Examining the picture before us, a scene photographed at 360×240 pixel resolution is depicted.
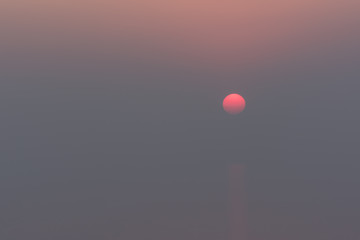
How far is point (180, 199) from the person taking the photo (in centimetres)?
1373

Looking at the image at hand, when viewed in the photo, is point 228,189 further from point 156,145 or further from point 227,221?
point 156,145

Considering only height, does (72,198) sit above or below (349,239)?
above

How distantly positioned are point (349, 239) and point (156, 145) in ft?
30.7

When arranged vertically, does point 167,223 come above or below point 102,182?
below

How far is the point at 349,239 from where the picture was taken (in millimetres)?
13719

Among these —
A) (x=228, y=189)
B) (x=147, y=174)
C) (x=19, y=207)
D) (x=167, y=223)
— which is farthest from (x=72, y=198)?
(x=228, y=189)

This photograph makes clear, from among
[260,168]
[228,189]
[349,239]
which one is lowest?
[349,239]

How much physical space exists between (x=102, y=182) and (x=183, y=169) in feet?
11.8

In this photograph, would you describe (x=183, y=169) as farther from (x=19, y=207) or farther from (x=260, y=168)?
(x=19, y=207)

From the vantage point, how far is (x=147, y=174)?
44.7 feet

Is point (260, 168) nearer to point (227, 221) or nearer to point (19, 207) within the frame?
point (227, 221)

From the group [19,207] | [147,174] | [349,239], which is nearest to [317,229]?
[349,239]

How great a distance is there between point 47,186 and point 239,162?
8.33 m

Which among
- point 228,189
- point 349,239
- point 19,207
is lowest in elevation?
point 349,239
